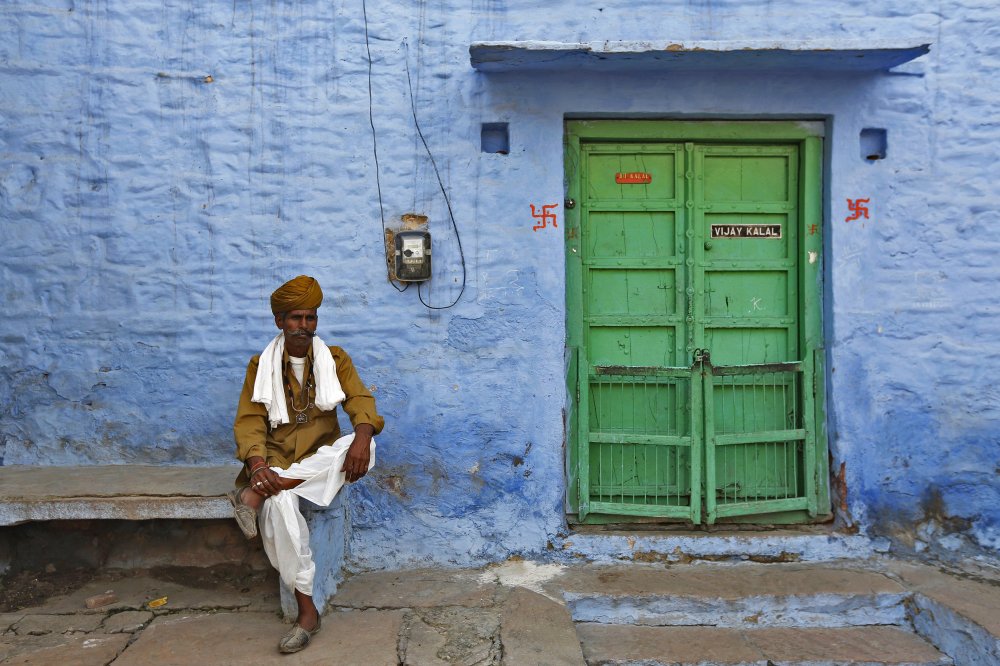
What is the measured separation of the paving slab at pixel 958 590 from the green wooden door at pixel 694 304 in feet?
1.67

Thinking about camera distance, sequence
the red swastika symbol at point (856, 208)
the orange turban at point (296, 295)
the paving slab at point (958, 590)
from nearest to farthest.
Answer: the orange turban at point (296, 295) → the paving slab at point (958, 590) → the red swastika symbol at point (856, 208)

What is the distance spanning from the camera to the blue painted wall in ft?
13.0

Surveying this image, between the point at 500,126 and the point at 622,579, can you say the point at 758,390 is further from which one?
the point at 500,126

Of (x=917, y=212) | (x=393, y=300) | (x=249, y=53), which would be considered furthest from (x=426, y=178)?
(x=917, y=212)

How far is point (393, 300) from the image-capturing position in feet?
13.1

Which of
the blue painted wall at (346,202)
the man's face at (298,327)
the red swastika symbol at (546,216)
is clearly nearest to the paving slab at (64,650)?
the blue painted wall at (346,202)

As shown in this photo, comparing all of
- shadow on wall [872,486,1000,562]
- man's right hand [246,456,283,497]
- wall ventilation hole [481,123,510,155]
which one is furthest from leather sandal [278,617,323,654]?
shadow on wall [872,486,1000,562]

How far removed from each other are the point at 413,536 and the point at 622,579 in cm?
105

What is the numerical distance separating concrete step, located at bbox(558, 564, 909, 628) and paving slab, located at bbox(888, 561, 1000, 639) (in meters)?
0.13

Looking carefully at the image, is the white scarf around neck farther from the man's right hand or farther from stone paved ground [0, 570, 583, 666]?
stone paved ground [0, 570, 583, 666]

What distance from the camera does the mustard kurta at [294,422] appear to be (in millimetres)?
3258

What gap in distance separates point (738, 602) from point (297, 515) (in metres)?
2.02

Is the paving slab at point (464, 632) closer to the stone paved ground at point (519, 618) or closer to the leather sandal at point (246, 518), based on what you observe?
the stone paved ground at point (519, 618)

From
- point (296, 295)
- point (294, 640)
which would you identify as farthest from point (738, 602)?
point (296, 295)
